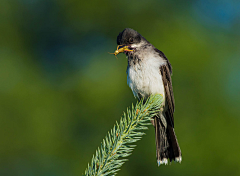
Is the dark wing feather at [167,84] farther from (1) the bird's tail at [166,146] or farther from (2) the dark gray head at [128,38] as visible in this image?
(2) the dark gray head at [128,38]

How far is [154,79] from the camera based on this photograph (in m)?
3.40

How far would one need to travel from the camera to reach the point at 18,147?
11.0m

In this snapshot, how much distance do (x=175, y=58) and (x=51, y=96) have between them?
20.3 feet

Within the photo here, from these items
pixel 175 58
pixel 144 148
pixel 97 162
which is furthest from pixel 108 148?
pixel 175 58

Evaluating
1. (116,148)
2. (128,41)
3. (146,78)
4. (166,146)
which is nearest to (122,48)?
(128,41)

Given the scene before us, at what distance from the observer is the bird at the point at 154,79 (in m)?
3.40

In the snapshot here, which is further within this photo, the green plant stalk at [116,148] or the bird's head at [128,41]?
the bird's head at [128,41]

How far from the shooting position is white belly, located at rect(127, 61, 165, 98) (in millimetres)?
3381

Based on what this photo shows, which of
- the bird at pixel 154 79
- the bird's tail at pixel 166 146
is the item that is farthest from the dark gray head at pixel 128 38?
the bird's tail at pixel 166 146

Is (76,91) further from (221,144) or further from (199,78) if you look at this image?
(221,144)

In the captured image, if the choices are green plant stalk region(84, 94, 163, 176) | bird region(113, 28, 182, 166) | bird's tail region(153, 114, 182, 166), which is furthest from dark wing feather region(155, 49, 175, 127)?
green plant stalk region(84, 94, 163, 176)

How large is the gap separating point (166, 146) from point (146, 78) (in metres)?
1.02

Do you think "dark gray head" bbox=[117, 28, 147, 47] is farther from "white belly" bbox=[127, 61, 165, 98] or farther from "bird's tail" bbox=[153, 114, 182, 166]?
"bird's tail" bbox=[153, 114, 182, 166]

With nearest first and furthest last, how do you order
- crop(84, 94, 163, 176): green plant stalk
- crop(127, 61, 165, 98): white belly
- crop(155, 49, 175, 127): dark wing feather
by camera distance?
crop(84, 94, 163, 176): green plant stalk → crop(127, 61, 165, 98): white belly → crop(155, 49, 175, 127): dark wing feather
